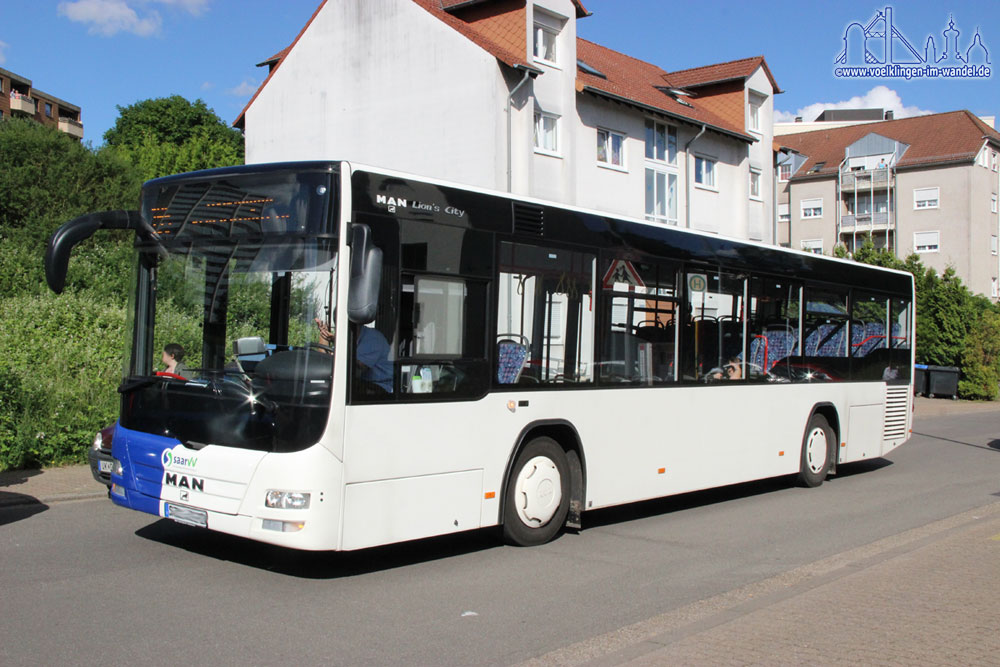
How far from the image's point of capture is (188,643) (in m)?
5.31

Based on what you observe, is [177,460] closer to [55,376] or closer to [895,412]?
[55,376]

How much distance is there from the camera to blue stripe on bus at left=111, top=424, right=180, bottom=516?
6840 millimetres

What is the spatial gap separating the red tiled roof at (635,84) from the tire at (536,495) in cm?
2416

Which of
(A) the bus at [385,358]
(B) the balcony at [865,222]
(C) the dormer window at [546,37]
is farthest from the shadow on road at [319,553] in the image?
(B) the balcony at [865,222]

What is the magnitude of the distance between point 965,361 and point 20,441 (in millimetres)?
31432

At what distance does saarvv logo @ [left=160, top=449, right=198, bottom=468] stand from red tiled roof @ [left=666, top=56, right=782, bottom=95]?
1493 inches

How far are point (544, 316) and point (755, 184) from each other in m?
36.4

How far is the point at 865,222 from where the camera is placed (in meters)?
68.8

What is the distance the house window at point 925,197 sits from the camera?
65.5 meters

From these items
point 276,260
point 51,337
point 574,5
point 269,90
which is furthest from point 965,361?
point 276,260

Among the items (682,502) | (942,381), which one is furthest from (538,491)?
(942,381)

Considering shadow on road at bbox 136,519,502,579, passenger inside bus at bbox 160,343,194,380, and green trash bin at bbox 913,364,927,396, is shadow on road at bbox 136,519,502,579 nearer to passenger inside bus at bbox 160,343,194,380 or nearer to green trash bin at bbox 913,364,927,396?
passenger inside bus at bbox 160,343,194,380

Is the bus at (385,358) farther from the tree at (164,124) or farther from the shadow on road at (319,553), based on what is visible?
the tree at (164,124)

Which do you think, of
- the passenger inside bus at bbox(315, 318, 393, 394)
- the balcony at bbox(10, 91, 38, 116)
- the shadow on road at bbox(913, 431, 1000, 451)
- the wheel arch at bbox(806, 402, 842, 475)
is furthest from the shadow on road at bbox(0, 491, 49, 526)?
the balcony at bbox(10, 91, 38, 116)
